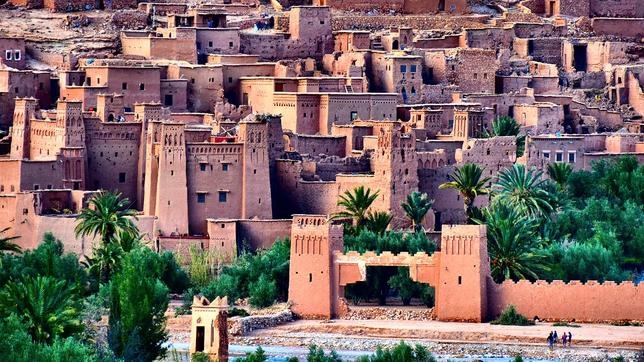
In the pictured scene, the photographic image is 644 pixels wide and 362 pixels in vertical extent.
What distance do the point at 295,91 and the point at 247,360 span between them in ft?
60.6

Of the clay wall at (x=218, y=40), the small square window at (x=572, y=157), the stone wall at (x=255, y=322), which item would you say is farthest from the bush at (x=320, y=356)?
the clay wall at (x=218, y=40)

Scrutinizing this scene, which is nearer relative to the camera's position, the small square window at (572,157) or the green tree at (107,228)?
the green tree at (107,228)

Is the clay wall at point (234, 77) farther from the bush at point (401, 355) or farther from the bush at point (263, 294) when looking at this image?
the bush at point (401, 355)

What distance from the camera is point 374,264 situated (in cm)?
6128

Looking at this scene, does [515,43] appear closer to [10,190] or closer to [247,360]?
[10,190]

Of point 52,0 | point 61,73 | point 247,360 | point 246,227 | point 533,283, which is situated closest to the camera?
point 247,360

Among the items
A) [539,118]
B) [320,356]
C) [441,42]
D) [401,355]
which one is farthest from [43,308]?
[441,42]

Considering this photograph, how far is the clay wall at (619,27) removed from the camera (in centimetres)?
8206

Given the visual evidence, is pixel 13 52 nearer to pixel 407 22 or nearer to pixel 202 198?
pixel 202 198

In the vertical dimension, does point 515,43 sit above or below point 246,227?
above

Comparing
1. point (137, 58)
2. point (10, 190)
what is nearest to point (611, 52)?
point (137, 58)

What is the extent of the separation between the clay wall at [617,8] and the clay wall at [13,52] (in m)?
17.2

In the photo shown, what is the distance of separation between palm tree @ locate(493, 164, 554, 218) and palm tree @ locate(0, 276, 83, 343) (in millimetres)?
14702

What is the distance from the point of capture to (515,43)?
79375 millimetres
